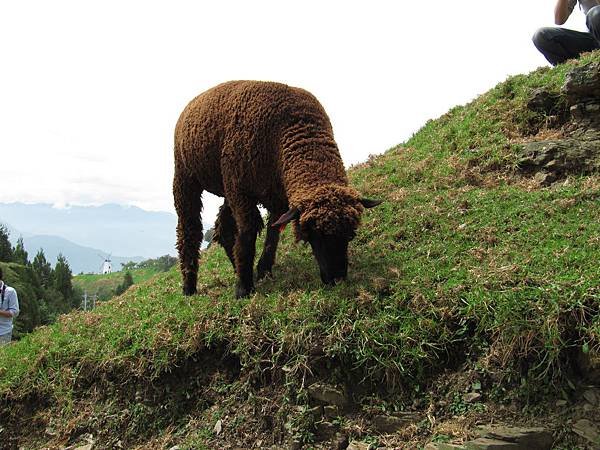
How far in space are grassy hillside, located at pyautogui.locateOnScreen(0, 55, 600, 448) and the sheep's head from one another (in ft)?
1.09

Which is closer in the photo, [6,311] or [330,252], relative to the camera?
[330,252]

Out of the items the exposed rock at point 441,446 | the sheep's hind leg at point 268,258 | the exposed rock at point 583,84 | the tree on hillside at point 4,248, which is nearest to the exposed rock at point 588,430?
the exposed rock at point 441,446

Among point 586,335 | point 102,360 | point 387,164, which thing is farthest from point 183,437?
point 387,164

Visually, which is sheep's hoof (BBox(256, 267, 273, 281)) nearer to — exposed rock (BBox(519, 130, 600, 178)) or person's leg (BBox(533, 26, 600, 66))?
exposed rock (BBox(519, 130, 600, 178))

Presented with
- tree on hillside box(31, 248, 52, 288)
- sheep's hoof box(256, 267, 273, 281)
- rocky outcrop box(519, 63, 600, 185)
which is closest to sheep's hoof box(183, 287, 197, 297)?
sheep's hoof box(256, 267, 273, 281)

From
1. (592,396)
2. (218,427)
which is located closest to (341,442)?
(218,427)

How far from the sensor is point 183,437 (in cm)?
525

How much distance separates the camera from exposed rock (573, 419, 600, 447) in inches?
151

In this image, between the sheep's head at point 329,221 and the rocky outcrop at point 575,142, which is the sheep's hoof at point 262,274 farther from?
the rocky outcrop at point 575,142

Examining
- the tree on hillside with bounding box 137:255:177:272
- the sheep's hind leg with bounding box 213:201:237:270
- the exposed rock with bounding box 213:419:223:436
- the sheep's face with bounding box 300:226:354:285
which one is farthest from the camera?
the tree on hillside with bounding box 137:255:177:272

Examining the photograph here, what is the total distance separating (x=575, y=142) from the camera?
8.59m

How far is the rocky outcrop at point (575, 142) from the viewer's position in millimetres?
8188

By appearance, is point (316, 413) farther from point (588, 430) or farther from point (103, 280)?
point (103, 280)

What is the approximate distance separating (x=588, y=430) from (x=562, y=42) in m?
9.51
